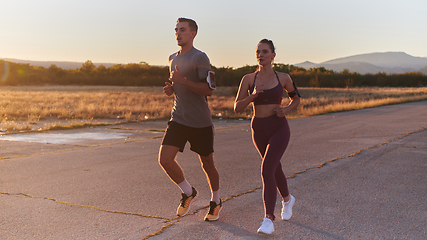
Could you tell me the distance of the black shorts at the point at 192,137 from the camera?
4.56 metres

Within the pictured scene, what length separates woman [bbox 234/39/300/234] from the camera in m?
4.29

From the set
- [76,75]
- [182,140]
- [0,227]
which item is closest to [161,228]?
[182,140]

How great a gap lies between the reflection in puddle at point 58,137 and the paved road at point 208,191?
2.98ft

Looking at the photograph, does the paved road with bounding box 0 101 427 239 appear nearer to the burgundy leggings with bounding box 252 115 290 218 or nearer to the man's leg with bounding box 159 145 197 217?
the man's leg with bounding box 159 145 197 217

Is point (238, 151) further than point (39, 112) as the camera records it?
No

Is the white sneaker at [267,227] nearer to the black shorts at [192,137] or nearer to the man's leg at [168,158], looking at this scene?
the black shorts at [192,137]

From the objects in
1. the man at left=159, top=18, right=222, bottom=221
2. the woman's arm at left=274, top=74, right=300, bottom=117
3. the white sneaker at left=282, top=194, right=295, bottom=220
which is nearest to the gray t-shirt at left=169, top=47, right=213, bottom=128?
the man at left=159, top=18, right=222, bottom=221

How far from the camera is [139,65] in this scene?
358 ft

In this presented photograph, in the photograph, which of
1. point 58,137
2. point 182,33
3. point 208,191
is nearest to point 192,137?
point 182,33

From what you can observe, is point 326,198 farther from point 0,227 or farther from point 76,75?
point 76,75

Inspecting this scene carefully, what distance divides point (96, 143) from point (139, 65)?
326 ft

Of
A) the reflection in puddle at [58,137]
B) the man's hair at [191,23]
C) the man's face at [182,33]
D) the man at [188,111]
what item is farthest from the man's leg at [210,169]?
the reflection in puddle at [58,137]

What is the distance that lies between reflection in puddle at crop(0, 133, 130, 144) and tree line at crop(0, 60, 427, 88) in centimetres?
7258

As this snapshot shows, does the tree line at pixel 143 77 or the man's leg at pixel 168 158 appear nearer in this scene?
the man's leg at pixel 168 158
